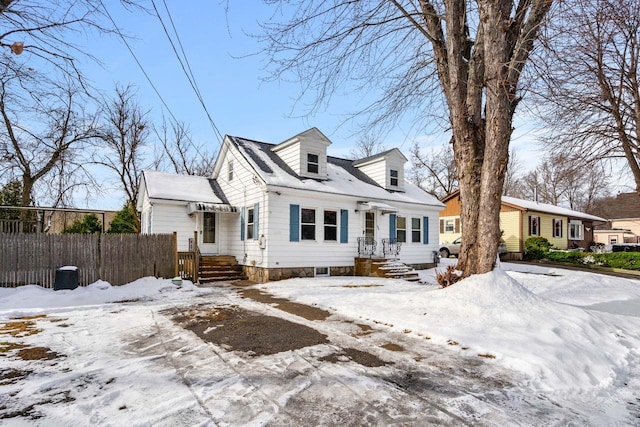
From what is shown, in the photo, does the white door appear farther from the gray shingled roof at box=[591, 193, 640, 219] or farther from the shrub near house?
the gray shingled roof at box=[591, 193, 640, 219]

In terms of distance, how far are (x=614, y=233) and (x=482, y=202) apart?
45.2 metres

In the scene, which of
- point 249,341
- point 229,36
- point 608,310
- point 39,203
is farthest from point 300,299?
point 39,203

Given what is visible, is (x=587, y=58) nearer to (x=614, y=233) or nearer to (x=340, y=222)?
(x=340, y=222)

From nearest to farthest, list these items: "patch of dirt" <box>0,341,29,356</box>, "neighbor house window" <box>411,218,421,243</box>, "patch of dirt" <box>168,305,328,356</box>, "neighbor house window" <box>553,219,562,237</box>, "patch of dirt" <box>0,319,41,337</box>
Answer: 1. "patch of dirt" <box>0,341,29,356</box>
2. "patch of dirt" <box>168,305,328,356</box>
3. "patch of dirt" <box>0,319,41,337</box>
4. "neighbor house window" <box>411,218,421,243</box>
5. "neighbor house window" <box>553,219,562,237</box>

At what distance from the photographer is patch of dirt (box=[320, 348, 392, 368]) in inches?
163

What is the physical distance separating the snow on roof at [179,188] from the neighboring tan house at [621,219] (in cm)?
4357

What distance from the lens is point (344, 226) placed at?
13703 mm

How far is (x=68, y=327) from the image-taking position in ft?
19.4

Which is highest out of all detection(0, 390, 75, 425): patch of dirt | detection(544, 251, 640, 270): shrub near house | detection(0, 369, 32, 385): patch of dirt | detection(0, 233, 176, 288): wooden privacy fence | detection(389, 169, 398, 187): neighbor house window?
detection(389, 169, 398, 187): neighbor house window

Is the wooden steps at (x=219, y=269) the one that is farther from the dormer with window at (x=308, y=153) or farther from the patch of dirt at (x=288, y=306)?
the dormer with window at (x=308, y=153)

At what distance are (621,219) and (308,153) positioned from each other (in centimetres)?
4343

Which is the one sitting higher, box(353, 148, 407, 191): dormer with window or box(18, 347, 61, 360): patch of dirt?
box(353, 148, 407, 191): dormer with window

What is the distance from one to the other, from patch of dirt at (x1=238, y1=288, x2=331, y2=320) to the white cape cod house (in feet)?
8.09

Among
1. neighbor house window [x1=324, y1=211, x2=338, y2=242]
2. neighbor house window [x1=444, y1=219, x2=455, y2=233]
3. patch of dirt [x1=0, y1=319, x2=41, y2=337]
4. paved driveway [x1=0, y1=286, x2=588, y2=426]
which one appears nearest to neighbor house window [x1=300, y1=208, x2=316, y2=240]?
neighbor house window [x1=324, y1=211, x2=338, y2=242]
